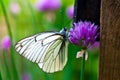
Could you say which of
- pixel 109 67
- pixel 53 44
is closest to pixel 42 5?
pixel 53 44

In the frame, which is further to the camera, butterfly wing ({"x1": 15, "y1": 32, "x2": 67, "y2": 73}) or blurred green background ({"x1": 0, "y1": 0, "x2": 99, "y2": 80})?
blurred green background ({"x1": 0, "y1": 0, "x2": 99, "y2": 80})

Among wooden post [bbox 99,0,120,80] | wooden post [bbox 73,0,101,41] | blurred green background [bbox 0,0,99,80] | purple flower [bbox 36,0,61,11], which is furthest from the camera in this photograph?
purple flower [bbox 36,0,61,11]


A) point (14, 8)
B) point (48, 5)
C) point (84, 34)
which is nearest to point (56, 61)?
point (84, 34)

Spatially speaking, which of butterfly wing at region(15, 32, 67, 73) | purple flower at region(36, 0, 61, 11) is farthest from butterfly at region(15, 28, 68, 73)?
purple flower at region(36, 0, 61, 11)

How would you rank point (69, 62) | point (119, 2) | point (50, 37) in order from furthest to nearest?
1. point (69, 62)
2. point (50, 37)
3. point (119, 2)

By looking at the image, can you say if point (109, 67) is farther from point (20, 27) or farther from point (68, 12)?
point (20, 27)

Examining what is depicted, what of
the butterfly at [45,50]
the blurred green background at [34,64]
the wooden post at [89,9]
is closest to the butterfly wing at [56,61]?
the butterfly at [45,50]

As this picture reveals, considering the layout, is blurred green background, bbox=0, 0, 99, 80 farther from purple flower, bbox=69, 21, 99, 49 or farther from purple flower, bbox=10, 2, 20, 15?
purple flower, bbox=69, 21, 99, 49
